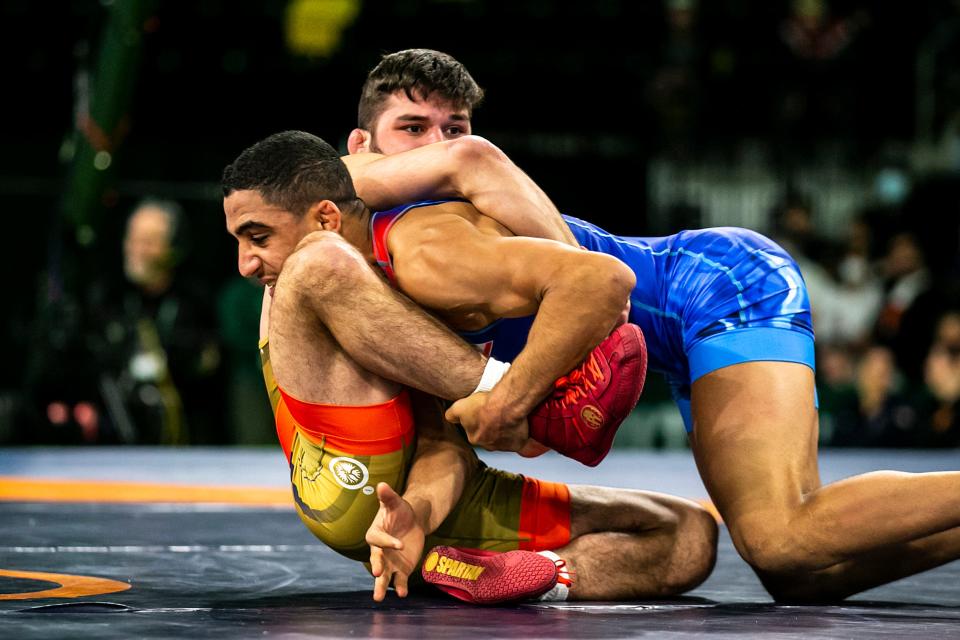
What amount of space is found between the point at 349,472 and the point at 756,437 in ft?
2.74

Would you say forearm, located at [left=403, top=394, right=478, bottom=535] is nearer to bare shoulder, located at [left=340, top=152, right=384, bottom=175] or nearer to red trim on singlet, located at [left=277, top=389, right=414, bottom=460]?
red trim on singlet, located at [left=277, top=389, right=414, bottom=460]

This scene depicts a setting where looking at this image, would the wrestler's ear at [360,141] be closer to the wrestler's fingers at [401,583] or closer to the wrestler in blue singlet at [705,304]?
the wrestler in blue singlet at [705,304]

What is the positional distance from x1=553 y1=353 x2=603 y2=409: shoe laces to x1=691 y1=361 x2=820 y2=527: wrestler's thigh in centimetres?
45

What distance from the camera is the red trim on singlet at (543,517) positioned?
2895 millimetres

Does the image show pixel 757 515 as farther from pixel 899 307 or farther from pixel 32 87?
pixel 32 87

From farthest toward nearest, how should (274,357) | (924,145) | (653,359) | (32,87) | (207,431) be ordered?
(924,145) → (32,87) → (207,431) → (653,359) → (274,357)

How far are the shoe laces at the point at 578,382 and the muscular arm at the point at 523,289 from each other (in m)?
0.02

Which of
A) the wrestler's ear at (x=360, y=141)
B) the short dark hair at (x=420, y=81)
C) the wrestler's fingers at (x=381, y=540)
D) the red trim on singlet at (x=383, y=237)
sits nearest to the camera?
the wrestler's fingers at (x=381, y=540)

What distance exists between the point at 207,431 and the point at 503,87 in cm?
305

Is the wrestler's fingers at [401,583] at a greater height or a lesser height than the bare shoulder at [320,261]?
lesser

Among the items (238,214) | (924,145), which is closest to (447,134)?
(238,214)

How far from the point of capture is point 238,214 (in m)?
2.73

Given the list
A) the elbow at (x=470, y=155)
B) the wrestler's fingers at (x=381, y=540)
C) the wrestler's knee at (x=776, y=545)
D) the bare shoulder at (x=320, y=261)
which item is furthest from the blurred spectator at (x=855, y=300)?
the wrestler's fingers at (x=381, y=540)

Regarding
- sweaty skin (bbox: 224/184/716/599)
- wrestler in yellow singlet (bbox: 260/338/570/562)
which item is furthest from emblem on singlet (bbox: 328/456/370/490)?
sweaty skin (bbox: 224/184/716/599)
